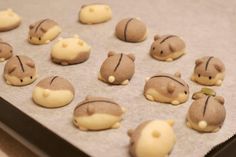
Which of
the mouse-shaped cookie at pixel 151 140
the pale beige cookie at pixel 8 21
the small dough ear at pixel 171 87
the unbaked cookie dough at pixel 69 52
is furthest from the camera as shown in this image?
the pale beige cookie at pixel 8 21

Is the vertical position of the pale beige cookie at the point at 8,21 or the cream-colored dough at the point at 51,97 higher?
the pale beige cookie at the point at 8,21

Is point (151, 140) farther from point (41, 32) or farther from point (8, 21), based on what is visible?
point (8, 21)

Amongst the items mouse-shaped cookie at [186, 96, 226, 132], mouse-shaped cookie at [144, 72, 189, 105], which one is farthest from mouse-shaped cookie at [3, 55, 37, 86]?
mouse-shaped cookie at [186, 96, 226, 132]

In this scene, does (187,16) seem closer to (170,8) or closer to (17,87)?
(170,8)

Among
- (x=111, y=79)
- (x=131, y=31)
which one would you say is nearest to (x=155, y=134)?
(x=111, y=79)

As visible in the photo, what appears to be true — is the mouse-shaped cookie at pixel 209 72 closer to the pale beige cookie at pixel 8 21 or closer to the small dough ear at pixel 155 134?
the small dough ear at pixel 155 134

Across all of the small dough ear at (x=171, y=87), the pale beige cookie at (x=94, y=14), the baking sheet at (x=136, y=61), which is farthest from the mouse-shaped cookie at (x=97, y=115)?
the pale beige cookie at (x=94, y=14)
